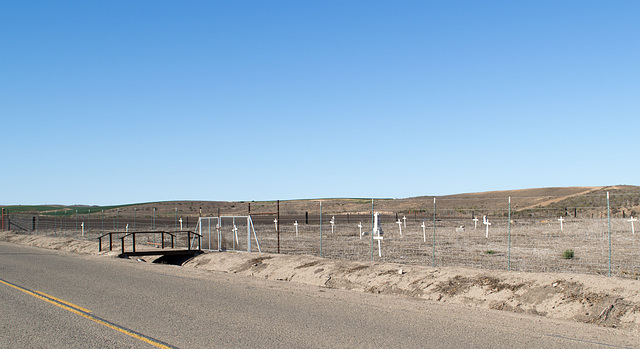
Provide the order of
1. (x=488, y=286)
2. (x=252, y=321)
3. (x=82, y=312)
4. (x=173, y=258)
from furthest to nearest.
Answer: (x=173, y=258), (x=488, y=286), (x=82, y=312), (x=252, y=321)

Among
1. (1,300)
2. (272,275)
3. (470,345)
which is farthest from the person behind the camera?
(272,275)

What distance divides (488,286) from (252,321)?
537 cm

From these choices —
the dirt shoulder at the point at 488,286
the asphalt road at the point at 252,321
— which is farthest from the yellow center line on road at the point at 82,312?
the dirt shoulder at the point at 488,286

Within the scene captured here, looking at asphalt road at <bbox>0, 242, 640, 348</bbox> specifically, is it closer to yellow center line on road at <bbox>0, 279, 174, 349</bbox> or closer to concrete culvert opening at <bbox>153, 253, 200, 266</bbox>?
yellow center line on road at <bbox>0, 279, 174, 349</bbox>

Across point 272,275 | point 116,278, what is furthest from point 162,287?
point 272,275

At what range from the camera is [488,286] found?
11266 mm

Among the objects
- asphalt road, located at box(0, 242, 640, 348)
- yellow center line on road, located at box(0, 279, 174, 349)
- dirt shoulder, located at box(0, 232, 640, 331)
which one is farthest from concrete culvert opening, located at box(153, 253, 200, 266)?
yellow center line on road, located at box(0, 279, 174, 349)

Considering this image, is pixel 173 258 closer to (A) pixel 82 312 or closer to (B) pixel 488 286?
(A) pixel 82 312

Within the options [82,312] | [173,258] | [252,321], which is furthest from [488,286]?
[173,258]

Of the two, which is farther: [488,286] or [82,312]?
[488,286]

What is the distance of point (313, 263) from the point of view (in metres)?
16.4

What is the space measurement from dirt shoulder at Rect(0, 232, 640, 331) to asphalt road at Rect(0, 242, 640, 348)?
1.88ft

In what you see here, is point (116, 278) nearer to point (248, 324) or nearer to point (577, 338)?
point (248, 324)

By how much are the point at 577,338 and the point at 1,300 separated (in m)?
11.2
